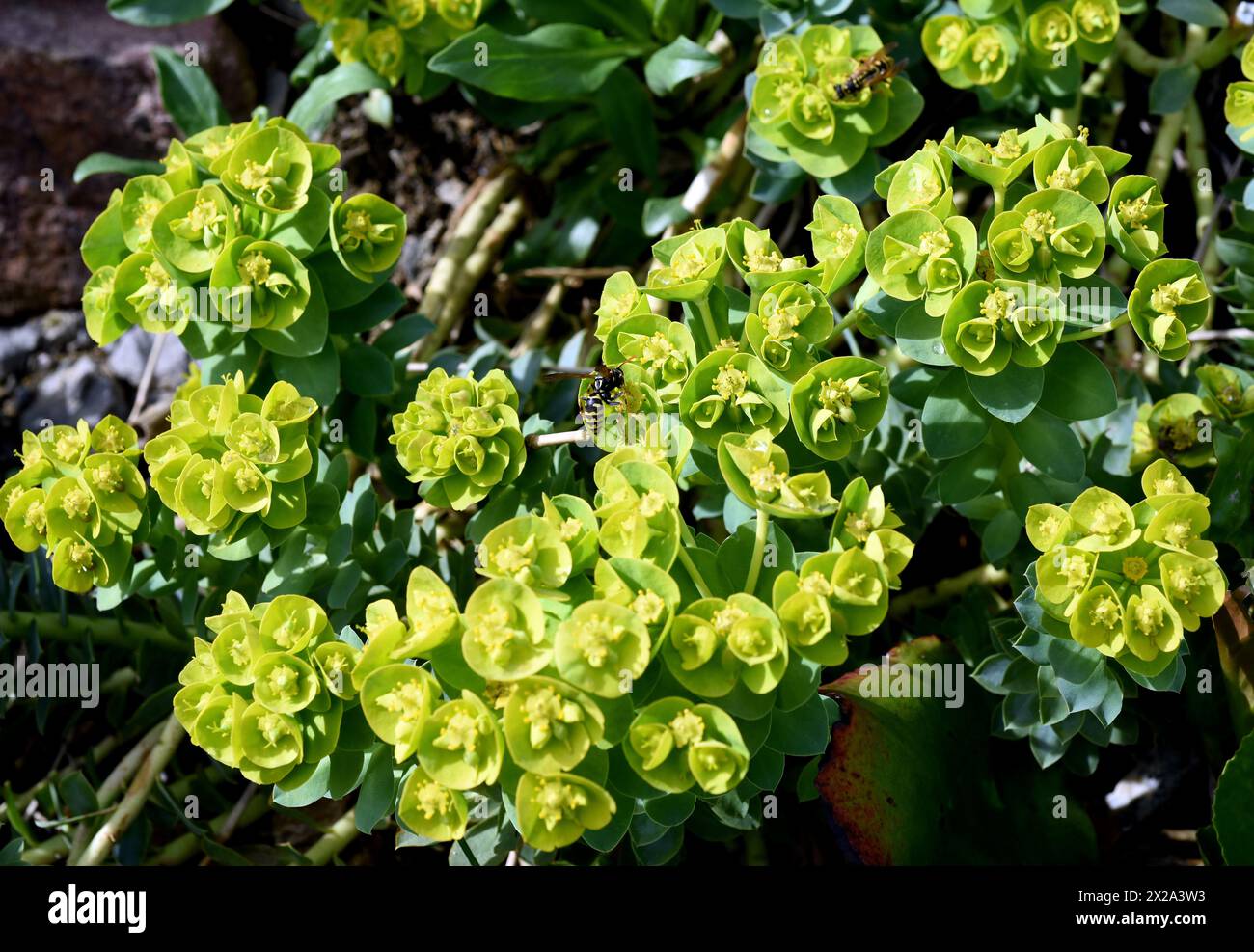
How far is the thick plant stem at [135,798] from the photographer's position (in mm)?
2094

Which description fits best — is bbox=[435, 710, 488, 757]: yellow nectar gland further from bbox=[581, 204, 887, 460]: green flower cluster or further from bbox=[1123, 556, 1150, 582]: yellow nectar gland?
bbox=[1123, 556, 1150, 582]: yellow nectar gland

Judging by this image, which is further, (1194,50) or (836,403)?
(1194,50)

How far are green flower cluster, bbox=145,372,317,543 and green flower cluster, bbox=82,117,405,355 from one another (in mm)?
173

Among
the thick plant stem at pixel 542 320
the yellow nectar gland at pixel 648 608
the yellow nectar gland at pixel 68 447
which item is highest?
the yellow nectar gland at pixel 648 608

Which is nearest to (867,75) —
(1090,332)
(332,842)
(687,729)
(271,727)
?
(1090,332)

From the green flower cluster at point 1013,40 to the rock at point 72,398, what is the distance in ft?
7.11

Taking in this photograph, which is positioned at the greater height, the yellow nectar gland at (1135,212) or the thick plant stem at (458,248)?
the yellow nectar gland at (1135,212)

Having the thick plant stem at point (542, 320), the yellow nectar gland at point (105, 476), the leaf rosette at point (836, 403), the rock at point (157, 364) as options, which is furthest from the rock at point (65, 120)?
the leaf rosette at point (836, 403)

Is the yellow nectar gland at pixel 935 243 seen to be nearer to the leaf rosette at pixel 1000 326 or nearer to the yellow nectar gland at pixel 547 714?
the leaf rosette at pixel 1000 326

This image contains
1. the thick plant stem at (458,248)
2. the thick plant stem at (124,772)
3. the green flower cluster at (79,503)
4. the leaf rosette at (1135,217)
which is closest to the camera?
the leaf rosette at (1135,217)

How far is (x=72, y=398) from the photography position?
120 inches

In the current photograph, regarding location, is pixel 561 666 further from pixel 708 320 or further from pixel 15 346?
pixel 15 346

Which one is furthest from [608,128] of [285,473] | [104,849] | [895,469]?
[104,849]

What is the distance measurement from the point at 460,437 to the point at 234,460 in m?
0.33
